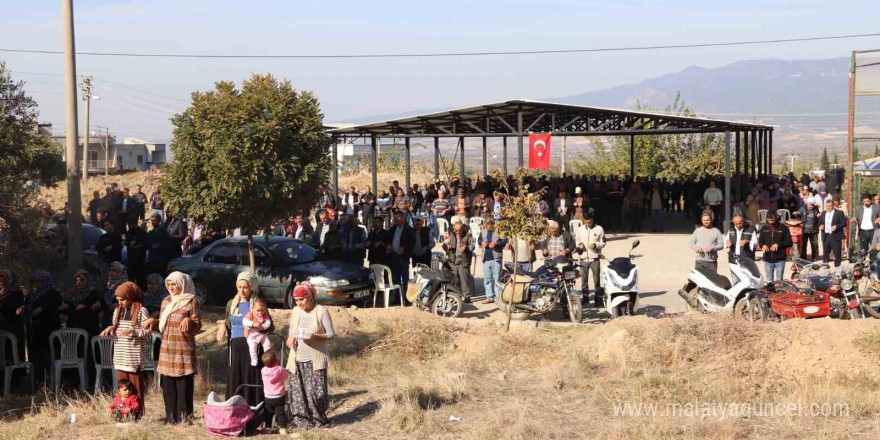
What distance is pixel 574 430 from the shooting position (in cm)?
977

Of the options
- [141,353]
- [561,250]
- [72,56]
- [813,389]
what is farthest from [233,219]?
[813,389]

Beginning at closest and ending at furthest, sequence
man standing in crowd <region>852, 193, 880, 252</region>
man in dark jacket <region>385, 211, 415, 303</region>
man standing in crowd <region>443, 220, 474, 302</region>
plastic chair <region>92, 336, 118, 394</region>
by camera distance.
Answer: plastic chair <region>92, 336, 118, 394</region>
man standing in crowd <region>443, 220, 474, 302</region>
man in dark jacket <region>385, 211, 415, 303</region>
man standing in crowd <region>852, 193, 880, 252</region>

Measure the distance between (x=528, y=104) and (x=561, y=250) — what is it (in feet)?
40.0

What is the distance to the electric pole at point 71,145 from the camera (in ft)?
46.1

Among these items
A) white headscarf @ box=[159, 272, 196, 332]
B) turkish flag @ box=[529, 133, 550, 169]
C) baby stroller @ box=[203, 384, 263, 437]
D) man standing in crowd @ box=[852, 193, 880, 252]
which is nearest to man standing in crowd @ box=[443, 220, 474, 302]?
baby stroller @ box=[203, 384, 263, 437]

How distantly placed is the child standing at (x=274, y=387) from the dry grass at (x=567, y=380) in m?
0.46

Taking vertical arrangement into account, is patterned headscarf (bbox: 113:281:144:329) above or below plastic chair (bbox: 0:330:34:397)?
above

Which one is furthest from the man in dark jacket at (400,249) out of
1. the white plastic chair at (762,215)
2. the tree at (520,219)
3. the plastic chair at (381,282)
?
the white plastic chair at (762,215)

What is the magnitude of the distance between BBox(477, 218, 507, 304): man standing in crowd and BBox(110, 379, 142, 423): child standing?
717cm

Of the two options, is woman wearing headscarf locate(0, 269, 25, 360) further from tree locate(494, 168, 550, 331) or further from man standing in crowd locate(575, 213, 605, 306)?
man standing in crowd locate(575, 213, 605, 306)

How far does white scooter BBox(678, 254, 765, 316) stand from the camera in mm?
13789

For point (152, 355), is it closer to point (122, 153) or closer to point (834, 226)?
point (834, 226)

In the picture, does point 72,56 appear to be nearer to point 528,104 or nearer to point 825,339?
point 825,339

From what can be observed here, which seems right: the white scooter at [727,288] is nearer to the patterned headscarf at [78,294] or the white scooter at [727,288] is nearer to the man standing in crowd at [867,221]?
the man standing in crowd at [867,221]
